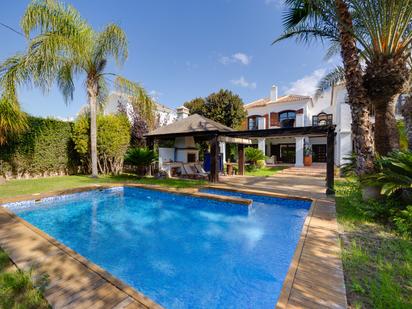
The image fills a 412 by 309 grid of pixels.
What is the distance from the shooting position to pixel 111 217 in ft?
25.6

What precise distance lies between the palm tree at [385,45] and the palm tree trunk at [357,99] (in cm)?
27

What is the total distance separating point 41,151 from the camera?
46.1 feet

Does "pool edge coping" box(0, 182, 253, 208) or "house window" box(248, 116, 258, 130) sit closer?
"pool edge coping" box(0, 182, 253, 208)

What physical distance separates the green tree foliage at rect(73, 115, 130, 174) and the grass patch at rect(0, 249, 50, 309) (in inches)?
507

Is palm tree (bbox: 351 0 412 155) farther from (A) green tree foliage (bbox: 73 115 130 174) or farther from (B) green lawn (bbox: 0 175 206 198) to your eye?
(A) green tree foliage (bbox: 73 115 130 174)

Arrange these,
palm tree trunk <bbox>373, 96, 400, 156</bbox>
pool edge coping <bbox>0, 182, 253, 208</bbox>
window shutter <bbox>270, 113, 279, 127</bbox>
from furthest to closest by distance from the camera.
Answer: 1. window shutter <bbox>270, 113, 279, 127</bbox>
2. pool edge coping <bbox>0, 182, 253, 208</bbox>
3. palm tree trunk <bbox>373, 96, 400, 156</bbox>

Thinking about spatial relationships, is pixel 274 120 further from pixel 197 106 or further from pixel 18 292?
pixel 18 292

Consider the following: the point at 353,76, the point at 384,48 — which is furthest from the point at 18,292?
the point at 384,48

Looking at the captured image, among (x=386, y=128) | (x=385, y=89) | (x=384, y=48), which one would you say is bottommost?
(x=386, y=128)

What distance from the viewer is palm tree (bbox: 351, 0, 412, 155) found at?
6066 mm

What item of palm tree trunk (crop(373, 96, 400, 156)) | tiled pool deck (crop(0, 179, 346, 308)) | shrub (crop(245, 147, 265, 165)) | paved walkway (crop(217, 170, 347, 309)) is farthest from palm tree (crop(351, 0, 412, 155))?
shrub (crop(245, 147, 265, 165))

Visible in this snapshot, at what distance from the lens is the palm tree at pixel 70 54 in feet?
33.8

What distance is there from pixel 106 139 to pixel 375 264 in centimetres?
1589

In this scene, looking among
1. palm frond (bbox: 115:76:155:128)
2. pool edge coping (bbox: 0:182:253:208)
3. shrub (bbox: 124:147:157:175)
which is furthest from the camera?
shrub (bbox: 124:147:157:175)
